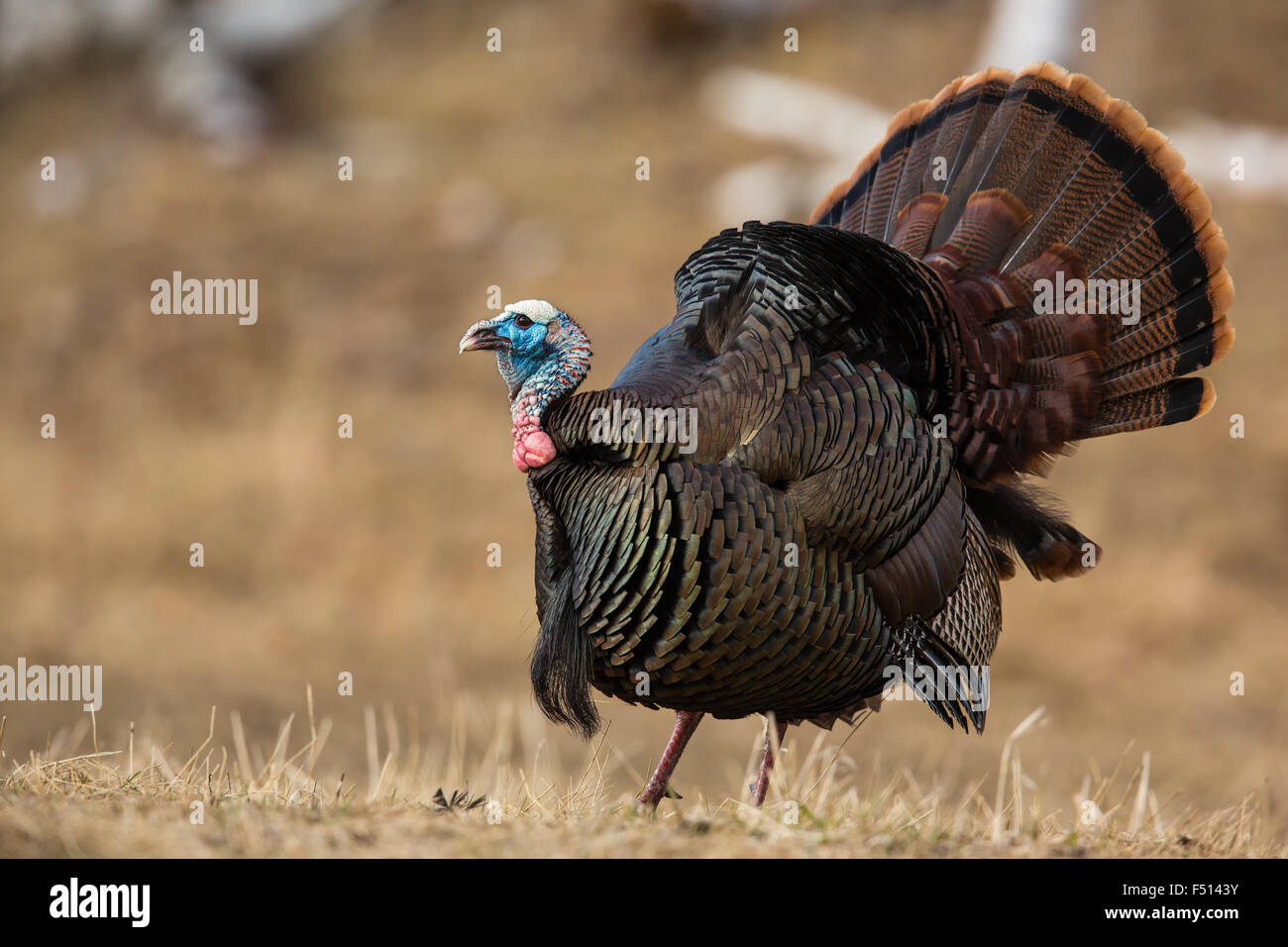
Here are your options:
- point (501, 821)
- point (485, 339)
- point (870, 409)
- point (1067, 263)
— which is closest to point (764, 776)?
point (501, 821)

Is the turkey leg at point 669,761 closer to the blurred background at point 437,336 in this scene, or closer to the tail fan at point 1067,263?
the tail fan at point 1067,263

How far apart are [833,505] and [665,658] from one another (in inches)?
26.3

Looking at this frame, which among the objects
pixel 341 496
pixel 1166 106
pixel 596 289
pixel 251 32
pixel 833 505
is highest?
pixel 251 32

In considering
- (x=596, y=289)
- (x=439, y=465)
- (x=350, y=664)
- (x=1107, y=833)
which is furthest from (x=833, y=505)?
(x=596, y=289)

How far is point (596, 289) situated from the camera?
12.4 m

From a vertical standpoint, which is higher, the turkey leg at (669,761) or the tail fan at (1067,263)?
the tail fan at (1067,263)

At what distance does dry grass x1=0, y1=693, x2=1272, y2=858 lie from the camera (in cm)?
285

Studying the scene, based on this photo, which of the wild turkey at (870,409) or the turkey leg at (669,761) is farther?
the turkey leg at (669,761)

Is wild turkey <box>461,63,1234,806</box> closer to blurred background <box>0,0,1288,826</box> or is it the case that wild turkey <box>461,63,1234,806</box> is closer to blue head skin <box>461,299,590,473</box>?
blue head skin <box>461,299,590,473</box>

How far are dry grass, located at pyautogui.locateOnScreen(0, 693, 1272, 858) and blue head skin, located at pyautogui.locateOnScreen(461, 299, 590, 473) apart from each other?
106 cm

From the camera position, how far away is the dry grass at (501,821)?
9.35 feet

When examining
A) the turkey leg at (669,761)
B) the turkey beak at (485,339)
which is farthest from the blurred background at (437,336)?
the turkey beak at (485,339)

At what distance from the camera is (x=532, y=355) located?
3.80 meters

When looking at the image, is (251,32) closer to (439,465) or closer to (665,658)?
(439,465)
